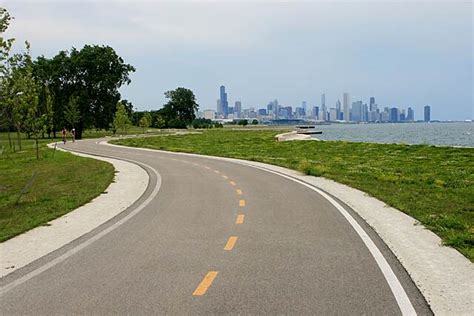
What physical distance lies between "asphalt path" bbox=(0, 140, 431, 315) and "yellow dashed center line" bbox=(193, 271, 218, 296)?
2 cm

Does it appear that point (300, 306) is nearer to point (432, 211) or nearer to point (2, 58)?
point (432, 211)

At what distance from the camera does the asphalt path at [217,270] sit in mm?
5355

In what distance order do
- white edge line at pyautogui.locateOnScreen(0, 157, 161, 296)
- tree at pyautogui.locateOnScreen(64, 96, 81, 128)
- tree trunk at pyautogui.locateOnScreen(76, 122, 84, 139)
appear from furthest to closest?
tree trunk at pyautogui.locateOnScreen(76, 122, 84, 139) < tree at pyautogui.locateOnScreen(64, 96, 81, 128) < white edge line at pyautogui.locateOnScreen(0, 157, 161, 296)

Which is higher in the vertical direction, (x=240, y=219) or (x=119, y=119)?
(x=119, y=119)

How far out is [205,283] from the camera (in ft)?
19.9

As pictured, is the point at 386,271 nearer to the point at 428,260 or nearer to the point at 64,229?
the point at 428,260

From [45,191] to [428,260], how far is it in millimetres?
13172

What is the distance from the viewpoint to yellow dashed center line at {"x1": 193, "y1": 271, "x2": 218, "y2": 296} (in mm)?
5723

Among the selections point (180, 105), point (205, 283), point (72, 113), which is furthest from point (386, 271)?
point (180, 105)

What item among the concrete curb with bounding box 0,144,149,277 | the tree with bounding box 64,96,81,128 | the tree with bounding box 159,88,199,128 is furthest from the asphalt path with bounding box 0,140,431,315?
the tree with bounding box 159,88,199,128

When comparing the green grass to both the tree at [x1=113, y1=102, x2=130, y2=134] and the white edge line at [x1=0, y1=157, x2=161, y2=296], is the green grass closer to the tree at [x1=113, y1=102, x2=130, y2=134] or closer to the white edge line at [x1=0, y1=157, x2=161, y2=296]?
the white edge line at [x1=0, y1=157, x2=161, y2=296]

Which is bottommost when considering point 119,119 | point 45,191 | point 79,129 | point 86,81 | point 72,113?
point 45,191

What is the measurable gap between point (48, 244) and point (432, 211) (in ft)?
26.6

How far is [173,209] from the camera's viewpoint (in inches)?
466
